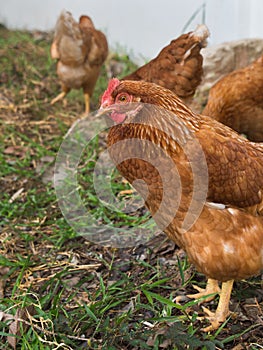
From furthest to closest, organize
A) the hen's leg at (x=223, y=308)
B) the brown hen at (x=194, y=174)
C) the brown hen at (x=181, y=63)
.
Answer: the brown hen at (x=181, y=63) → the hen's leg at (x=223, y=308) → the brown hen at (x=194, y=174)

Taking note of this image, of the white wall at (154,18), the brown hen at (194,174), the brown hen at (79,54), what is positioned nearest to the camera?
the brown hen at (194,174)

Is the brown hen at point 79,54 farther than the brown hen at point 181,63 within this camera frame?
Yes

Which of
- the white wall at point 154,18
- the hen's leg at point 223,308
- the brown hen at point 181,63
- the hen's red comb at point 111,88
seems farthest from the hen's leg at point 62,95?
the hen's leg at point 223,308

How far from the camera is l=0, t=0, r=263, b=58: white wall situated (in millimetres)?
4539

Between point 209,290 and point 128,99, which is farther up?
point 128,99

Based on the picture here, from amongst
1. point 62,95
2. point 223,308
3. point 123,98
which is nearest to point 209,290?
point 223,308

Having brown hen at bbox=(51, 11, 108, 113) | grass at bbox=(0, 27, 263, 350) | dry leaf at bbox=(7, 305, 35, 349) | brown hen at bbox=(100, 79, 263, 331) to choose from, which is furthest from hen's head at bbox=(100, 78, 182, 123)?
brown hen at bbox=(51, 11, 108, 113)

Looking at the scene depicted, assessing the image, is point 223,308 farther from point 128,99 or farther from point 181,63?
point 181,63

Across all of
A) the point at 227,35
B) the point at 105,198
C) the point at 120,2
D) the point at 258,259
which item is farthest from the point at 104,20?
the point at 258,259

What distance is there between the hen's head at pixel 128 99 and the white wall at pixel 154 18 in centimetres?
268

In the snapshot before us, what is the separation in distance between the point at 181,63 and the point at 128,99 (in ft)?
3.94

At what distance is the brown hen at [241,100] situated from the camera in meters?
3.18

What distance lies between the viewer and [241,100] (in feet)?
10.5

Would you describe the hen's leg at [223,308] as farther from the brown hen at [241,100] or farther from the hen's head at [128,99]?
the brown hen at [241,100]
